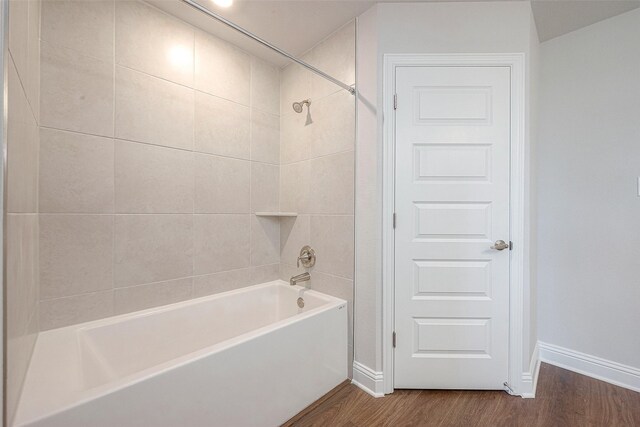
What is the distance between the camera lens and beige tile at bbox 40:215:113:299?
4.32 ft

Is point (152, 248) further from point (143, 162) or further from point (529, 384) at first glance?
point (529, 384)

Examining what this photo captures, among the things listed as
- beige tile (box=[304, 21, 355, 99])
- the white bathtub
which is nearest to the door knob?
the white bathtub

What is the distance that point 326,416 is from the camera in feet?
4.94

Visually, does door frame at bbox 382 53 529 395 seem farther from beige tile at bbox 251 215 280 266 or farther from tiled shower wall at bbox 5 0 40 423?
tiled shower wall at bbox 5 0 40 423

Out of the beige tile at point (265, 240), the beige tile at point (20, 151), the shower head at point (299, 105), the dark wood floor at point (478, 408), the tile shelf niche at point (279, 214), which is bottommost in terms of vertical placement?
the dark wood floor at point (478, 408)

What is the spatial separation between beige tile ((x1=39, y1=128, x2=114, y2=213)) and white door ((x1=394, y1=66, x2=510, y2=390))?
165 centimetres

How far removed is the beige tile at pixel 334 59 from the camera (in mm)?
1837

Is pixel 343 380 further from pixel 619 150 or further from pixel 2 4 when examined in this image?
pixel 619 150

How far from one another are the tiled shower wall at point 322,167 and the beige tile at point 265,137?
0.17 feet

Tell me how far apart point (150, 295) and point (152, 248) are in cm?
28

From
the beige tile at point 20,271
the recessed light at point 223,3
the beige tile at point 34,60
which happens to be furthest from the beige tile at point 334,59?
the beige tile at point 20,271

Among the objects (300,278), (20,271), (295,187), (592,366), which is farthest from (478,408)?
(20,271)

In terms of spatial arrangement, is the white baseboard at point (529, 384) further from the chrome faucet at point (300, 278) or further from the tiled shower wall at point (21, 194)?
the tiled shower wall at point (21, 194)

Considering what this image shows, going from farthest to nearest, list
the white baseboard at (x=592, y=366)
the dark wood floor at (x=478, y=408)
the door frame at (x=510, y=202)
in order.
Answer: the white baseboard at (x=592, y=366) < the door frame at (x=510, y=202) < the dark wood floor at (x=478, y=408)
